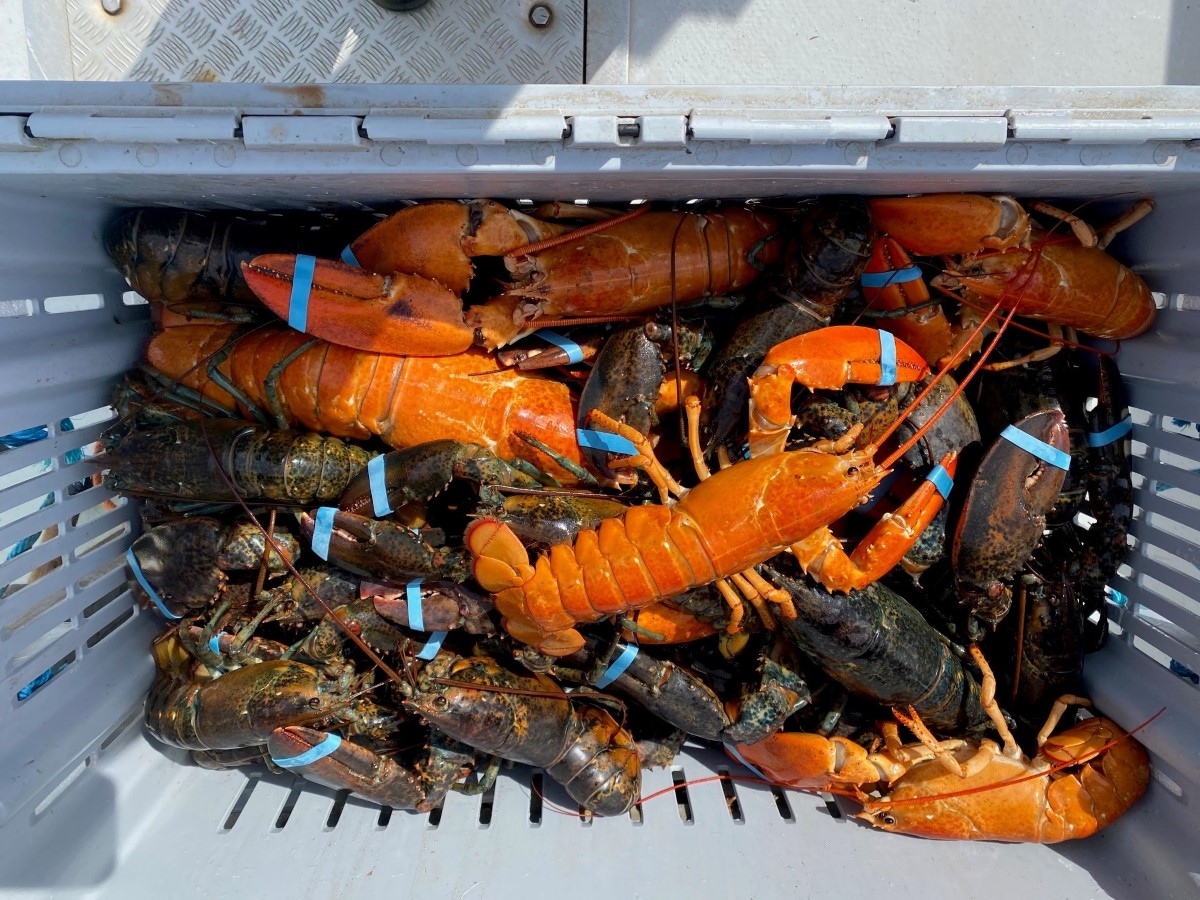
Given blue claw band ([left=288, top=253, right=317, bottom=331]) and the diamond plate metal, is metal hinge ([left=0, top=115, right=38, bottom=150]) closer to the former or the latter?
blue claw band ([left=288, top=253, right=317, bottom=331])

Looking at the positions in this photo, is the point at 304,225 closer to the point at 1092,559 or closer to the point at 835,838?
the point at 835,838

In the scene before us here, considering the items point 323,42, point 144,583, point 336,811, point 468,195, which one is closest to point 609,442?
point 468,195

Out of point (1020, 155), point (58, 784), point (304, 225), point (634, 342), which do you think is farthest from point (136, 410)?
point (1020, 155)

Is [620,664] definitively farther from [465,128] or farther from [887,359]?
[465,128]

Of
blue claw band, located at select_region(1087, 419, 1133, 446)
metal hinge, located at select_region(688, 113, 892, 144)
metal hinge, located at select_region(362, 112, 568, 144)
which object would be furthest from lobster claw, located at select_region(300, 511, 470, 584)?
blue claw band, located at select_region(1087, 419, 1133, 446)

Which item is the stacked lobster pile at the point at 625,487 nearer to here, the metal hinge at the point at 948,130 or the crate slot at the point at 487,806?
the crate slot at the point at 487,806
